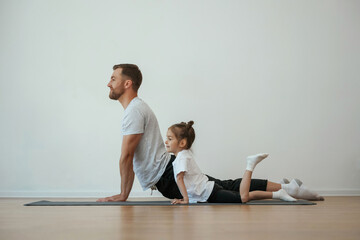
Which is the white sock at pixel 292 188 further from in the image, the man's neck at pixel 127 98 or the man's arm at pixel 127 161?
the man's neck at pixel 127 98

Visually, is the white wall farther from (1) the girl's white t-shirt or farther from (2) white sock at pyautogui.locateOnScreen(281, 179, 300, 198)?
(1) the girl's white t-shirt

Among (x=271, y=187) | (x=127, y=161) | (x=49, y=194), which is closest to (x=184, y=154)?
(x=127, y=161)

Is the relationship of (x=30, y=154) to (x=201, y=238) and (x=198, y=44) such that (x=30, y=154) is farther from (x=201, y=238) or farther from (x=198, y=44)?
(x=201, y=238)

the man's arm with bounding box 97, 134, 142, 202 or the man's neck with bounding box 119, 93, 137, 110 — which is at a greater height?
the man's neck with bounding box 119, 93, 137, 110

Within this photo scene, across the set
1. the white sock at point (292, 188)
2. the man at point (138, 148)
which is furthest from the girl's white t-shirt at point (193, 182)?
the white sock at point (292, 188)

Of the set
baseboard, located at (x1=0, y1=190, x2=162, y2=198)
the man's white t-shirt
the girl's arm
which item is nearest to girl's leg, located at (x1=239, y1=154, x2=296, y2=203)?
the girl's arm

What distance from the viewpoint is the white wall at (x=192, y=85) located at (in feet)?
13.0

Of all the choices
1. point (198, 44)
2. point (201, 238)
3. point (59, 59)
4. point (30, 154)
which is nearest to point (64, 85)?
point (59, 59)

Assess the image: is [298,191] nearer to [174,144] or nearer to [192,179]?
[192,179]

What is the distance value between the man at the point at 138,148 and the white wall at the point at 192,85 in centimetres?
128

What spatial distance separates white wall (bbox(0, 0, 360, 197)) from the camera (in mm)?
3961

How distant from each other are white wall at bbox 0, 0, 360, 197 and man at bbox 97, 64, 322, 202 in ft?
4.20

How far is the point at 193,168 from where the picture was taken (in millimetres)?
2572

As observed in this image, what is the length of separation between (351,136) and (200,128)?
1.58 meters
